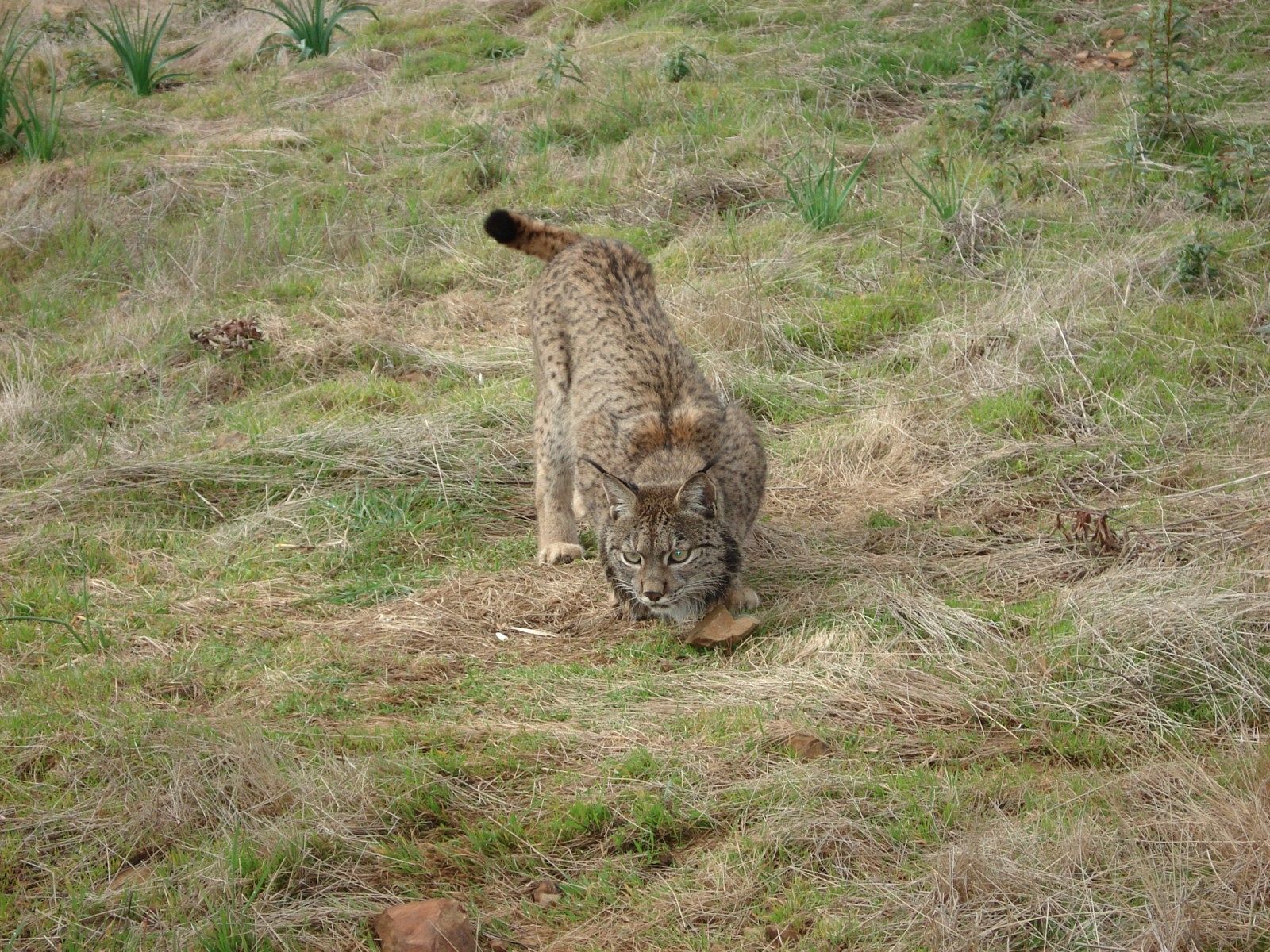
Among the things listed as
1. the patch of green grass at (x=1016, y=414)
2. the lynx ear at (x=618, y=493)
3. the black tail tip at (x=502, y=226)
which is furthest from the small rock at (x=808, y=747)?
the black tail tip at (x=502, y=226)

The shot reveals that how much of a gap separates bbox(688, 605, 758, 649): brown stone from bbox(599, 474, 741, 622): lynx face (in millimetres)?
116

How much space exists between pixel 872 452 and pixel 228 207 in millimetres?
4921

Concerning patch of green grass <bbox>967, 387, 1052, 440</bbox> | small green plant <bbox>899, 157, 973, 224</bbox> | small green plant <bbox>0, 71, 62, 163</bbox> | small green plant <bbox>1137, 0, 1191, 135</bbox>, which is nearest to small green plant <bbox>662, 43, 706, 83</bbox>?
small green plant <bbox>899, 157, 973, 224</bbox>

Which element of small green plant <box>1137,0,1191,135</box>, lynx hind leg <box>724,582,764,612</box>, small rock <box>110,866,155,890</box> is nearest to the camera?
small rock <box>110,866,155,890</box>

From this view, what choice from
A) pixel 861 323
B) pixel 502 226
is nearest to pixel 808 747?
pixel 502 226

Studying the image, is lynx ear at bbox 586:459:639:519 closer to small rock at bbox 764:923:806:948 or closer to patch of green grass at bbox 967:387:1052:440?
patch of green grass at bbox 967:387:1052:440

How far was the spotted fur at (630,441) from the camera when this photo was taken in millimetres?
4980

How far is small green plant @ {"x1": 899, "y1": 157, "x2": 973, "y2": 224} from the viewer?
300 inches

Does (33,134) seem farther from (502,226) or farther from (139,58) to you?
(502,226)

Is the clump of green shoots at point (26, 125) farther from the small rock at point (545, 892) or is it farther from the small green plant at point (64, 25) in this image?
the small rock at point (545, 892)

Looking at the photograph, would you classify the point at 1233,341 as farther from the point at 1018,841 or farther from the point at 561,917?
the point at 561,917

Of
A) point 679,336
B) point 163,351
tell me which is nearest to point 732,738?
point 679,336

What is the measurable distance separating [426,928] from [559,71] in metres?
7.91

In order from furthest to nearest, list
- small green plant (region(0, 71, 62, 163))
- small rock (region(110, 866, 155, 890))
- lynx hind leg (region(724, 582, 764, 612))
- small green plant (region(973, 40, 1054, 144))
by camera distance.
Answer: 1. small green plant (region(0, 71, 62, 163))
2. small green plant (region(973, 40, 1054, 144))
3. lynx hind leg (region(724, 582, 764, 612))
4. small rock (region(110, 866, 155, 890))
